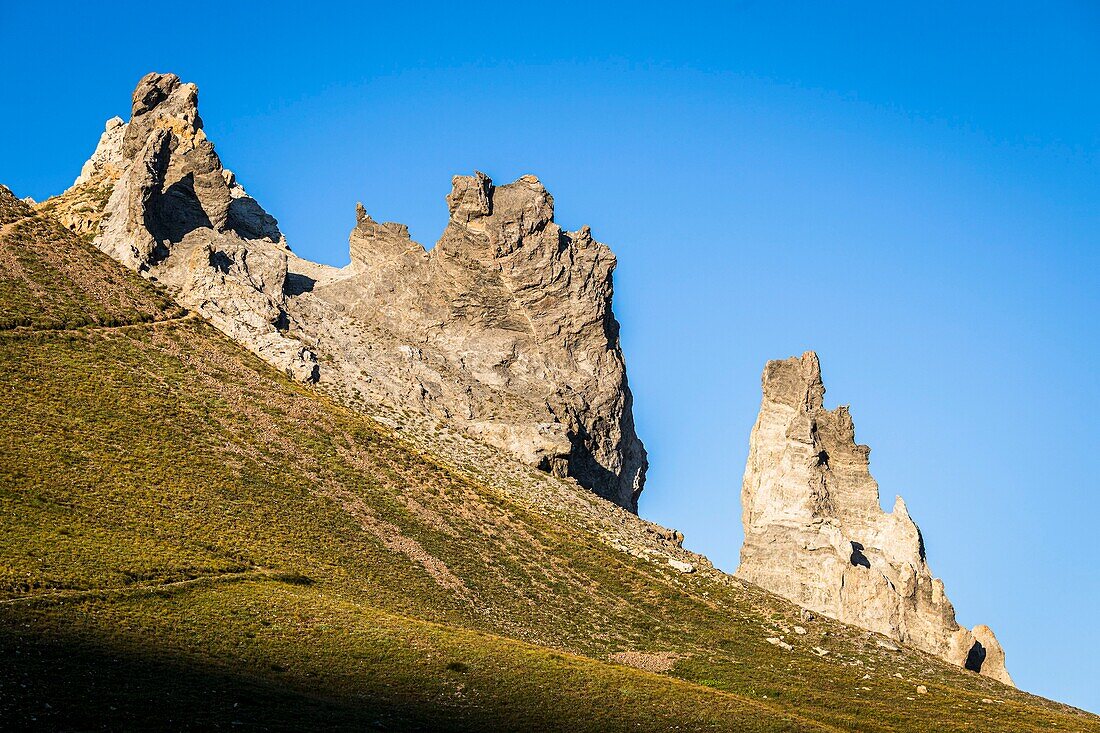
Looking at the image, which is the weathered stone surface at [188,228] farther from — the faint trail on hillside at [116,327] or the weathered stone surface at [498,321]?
the weathered stone surface at [498,321]

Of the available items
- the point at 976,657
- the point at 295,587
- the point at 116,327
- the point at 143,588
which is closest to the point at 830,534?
the point at 976,657

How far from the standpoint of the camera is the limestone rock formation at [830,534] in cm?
11112

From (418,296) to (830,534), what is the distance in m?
53.2

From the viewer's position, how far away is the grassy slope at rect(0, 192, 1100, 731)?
50500 millimetres

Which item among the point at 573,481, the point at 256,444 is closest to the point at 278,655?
the point at 256,444

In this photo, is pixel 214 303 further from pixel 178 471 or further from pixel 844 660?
pixel 844 660

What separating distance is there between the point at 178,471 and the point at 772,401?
7760cm

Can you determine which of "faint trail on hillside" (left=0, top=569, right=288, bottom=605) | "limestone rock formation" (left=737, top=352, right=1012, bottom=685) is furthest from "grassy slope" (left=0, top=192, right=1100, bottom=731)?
"limestone rock formation" (left=737, top=352, right=1012, bottom=685)

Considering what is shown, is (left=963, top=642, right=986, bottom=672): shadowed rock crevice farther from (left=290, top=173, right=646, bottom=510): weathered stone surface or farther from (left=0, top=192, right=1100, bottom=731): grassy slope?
(left=290, top=173, right=646, bottom=510): weathered stone surface

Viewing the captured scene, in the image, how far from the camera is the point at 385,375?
112 metres

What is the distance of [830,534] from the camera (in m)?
121

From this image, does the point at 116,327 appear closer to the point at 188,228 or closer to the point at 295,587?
the point at 188,228

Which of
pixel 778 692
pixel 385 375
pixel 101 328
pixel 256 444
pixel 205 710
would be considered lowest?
pixel 205 710

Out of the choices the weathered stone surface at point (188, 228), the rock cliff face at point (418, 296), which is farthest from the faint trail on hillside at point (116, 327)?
the rock cliff face at point (418, 296)
